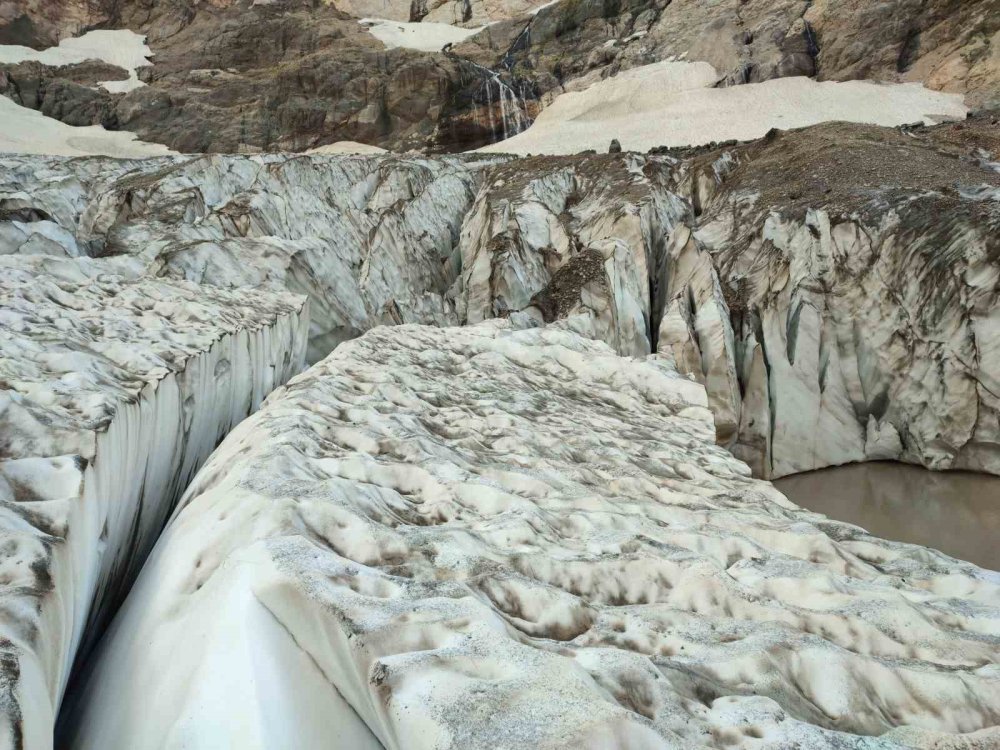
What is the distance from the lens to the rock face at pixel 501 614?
1.45 metres

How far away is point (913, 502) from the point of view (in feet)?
26.5

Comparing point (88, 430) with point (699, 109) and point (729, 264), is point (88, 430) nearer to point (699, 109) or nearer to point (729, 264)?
point (729, 264)

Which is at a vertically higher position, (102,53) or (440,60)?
(102,53)

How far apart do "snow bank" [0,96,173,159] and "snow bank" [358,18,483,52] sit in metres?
12.7

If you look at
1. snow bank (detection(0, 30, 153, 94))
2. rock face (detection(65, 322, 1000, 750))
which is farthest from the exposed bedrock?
snow bank (detection(0, 30, 153, 94))

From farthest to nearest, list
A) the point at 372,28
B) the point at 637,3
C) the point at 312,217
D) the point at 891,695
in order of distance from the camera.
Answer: the point at 372,28 → the point at 637,3 → the point at 312,217 → the point at 891,695

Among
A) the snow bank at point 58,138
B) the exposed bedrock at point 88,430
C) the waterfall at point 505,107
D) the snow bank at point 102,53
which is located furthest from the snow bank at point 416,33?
the exposed bedrock at point 88,430

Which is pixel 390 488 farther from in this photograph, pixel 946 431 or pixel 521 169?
pixel 521 169

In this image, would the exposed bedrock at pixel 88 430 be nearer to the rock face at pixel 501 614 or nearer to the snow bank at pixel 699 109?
the rock face at pixel 501 614

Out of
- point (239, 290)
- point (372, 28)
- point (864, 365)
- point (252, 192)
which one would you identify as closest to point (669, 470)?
point (239, 290)

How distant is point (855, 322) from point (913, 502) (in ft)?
8.39

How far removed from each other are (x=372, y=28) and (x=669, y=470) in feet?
111

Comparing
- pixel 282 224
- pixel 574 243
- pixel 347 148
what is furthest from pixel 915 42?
pixel 282 224

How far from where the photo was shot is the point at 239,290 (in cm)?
585
